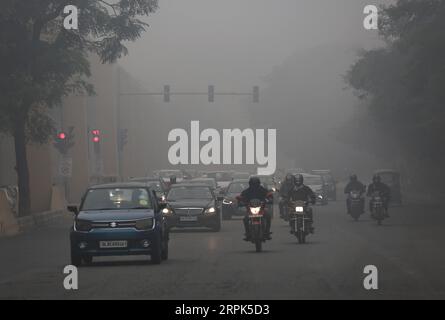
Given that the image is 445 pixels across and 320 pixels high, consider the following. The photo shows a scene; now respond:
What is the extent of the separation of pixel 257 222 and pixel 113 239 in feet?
16.7

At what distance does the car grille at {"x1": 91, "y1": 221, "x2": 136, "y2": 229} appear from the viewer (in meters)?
23.5

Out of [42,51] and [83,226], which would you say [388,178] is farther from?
[83,226]

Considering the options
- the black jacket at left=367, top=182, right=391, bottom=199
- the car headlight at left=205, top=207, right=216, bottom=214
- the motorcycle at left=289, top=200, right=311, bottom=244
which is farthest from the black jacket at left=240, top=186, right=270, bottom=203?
the black jacket at left=367, top=182, right=391, bottom=199

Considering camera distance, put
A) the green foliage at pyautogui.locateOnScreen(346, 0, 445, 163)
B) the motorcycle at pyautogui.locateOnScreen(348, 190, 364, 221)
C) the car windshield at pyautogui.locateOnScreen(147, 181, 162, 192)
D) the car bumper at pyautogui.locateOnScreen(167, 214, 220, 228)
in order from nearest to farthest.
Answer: the car bumper at pyautogui.locateOnScreen(167, 214, 220, 228)
the motorcycle at pyautogui.locateOnScreen(348, 190, 364, 221)
the car windshield at pyautogui.locateOnScreen(147, 181, 162, 192)
the green foliage at pyautogui.locateOnScreen(346, 0, 445, 163)

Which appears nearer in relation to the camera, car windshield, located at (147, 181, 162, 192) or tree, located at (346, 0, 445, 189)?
car windshield, located at (147, 181, 162, 192)

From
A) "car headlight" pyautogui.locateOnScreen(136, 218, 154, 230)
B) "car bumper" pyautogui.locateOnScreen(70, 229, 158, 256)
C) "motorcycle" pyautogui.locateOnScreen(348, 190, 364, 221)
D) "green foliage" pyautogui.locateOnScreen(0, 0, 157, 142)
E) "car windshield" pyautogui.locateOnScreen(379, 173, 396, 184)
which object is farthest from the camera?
"car windshield" pyautogui.locateOnScreen(379, 173, 396, 184)

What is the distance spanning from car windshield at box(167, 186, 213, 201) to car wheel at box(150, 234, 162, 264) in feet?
48.2

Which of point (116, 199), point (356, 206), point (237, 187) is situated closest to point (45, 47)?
point (237, 187)

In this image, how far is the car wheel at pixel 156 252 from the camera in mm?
23516

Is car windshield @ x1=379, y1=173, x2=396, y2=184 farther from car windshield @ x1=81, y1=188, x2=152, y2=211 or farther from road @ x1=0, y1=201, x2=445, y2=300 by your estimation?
car windshield @ x1=81, y1=188, x2=152, y2=211

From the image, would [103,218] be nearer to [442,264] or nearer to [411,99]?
[442,264]

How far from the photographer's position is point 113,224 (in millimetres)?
23500
